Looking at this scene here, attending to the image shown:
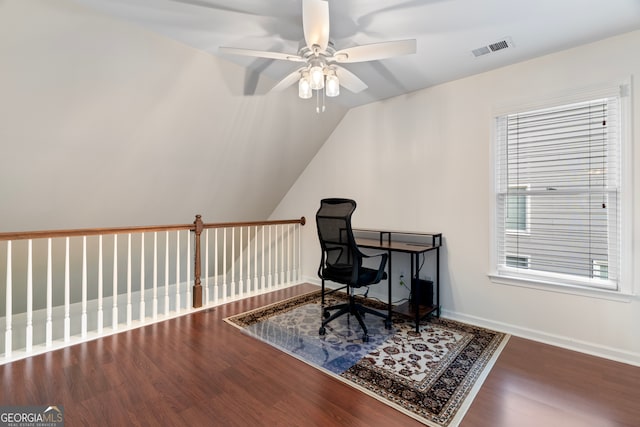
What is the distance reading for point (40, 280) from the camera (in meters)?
3.63

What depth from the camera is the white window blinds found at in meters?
2.48

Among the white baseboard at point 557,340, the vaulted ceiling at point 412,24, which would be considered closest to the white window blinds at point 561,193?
the white baseboard at point 557,340

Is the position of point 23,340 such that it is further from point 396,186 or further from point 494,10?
point 494,10

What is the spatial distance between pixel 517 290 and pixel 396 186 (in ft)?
5.46

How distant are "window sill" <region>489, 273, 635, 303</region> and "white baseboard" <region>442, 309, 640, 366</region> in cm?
40

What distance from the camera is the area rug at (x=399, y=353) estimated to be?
1.93m

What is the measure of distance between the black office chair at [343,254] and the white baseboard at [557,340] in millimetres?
928

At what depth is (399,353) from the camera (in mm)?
2510

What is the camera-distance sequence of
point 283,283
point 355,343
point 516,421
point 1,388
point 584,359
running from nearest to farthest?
point 516,421, point 1,388, point 584,359, point 355,343, point 283,283

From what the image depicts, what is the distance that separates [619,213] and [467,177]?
1.20 metres

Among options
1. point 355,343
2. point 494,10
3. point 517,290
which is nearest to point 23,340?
point 355,343

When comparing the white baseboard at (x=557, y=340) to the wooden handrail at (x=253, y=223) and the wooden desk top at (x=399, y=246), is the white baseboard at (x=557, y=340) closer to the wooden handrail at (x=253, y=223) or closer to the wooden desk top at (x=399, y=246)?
the wooden desk top at (x=399, y=246)

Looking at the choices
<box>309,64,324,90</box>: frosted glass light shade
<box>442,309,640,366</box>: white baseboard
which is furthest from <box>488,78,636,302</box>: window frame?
<box>309,64,324,90</box>: frosted glass light shade

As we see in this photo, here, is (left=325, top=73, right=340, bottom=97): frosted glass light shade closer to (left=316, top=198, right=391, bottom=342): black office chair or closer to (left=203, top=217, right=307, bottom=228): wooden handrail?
(left=316, top=198, right=391, bottom=342): black office chair
